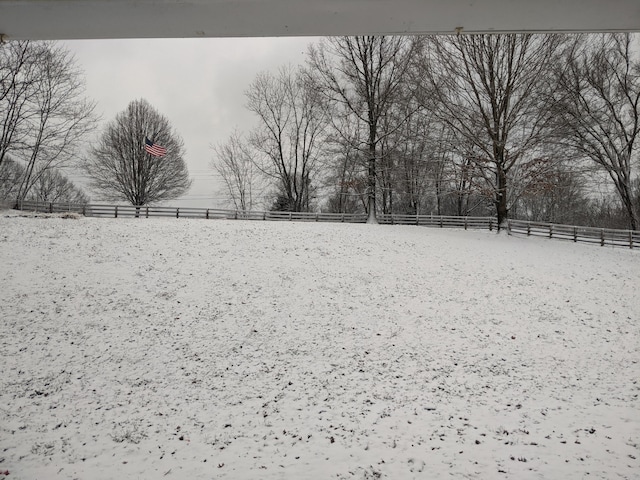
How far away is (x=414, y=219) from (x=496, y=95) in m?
10.1

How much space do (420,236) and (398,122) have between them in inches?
350

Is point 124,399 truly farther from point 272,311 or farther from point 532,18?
point 532,18

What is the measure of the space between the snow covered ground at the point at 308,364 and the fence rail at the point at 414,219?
614cm

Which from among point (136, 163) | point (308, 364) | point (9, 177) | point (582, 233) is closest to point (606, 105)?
point (582, 233)

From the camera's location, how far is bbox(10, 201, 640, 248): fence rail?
20375 mm

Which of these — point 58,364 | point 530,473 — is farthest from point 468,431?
point 58,364

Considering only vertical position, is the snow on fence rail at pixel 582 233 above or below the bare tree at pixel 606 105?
below

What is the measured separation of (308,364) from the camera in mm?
7734

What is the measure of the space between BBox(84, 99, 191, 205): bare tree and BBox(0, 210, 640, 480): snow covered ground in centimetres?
2089

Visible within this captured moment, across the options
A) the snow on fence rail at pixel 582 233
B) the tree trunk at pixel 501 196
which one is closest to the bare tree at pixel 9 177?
the tree trunk at pixel 501 196

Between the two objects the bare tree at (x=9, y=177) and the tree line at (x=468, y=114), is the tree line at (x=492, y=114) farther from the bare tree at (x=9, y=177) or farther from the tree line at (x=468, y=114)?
the bare tree at (x=9, y=177)

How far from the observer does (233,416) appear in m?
6.08

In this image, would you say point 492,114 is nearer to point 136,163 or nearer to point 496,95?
point 496,95

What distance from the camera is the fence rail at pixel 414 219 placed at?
66.8 ft
